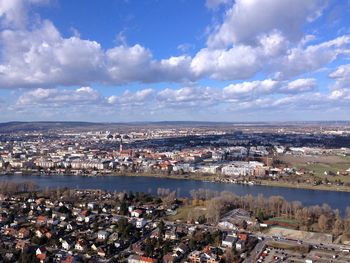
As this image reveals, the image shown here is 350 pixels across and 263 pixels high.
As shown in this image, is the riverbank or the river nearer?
the river

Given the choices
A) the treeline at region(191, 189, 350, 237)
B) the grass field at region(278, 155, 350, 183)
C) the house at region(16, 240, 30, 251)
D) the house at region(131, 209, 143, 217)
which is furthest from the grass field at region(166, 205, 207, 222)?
the grass field at region(278, 155, 350, 183)

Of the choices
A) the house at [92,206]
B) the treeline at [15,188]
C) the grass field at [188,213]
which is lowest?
the grass field at [188,213]

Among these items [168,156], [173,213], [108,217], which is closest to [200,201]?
[173,213]

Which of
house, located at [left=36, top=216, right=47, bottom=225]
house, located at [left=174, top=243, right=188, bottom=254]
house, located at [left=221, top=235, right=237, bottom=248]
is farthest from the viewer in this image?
house, located at [left=36, top=216, right=47, bottom=225]

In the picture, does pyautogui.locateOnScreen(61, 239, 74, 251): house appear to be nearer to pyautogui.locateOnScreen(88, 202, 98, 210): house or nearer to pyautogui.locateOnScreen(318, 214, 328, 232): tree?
pyautogui.locateOnScreen(88, 202, 98, 210): house

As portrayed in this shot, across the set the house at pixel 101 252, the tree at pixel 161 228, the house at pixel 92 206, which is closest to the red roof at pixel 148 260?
the house at pixel 101 252

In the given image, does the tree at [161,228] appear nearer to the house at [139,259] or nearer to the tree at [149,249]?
the tree at [149,249]

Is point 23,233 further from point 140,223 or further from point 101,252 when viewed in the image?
point 140,223

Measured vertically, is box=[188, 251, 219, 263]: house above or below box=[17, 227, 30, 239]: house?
below

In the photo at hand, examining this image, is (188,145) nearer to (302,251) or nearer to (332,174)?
(332,174)
